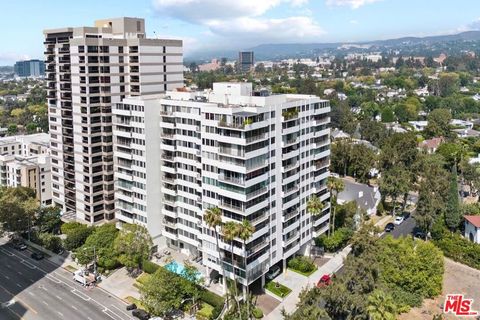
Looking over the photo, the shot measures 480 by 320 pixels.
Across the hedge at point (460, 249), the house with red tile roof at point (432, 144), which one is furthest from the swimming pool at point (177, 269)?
the house with red tile roof at point (432, 144)

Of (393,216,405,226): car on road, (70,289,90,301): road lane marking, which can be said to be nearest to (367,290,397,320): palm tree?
(70,289,90,301): road lane marking

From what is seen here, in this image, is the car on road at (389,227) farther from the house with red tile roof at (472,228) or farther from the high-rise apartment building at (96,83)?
the high-rise apartment building at (96,83)

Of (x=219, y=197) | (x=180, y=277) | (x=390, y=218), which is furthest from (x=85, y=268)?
(x=390, y=218)

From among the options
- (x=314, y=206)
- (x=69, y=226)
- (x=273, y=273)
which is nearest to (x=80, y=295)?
(x=69, y=226)

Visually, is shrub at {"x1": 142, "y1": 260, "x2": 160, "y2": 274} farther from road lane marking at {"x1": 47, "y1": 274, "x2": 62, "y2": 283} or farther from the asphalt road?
road lane marking at {"x1": 47, "y1": 274, "x2": 62, "y2": 283}

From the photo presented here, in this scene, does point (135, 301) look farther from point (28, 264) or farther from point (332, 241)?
point (332, 241)
